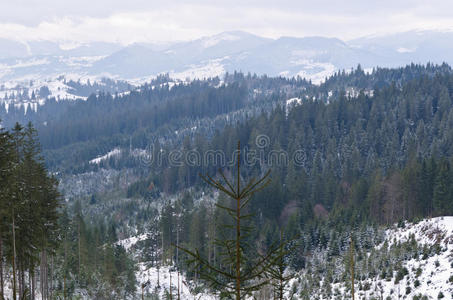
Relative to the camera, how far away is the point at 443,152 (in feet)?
390

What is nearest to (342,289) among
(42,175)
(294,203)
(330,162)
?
(42,175)

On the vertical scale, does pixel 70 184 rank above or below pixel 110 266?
below

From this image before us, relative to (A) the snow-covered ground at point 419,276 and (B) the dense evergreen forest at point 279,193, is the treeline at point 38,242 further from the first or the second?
(A) the snow-covered ground at point 419,276

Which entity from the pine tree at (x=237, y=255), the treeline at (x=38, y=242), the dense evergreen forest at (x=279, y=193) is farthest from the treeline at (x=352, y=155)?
the pine tree at (x=237, y=255)

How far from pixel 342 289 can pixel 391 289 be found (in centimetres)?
661

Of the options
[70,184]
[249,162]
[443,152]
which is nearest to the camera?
[443,152]

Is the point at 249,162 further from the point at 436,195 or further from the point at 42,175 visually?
the point at 42,175
